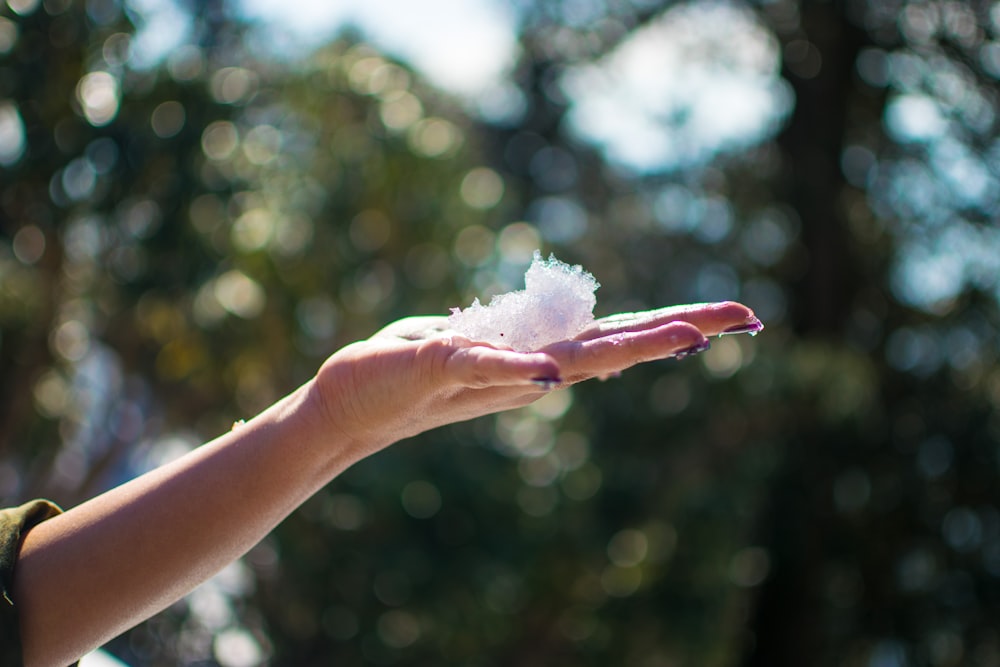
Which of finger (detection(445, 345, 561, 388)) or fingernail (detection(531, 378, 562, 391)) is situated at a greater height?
finger (detection(445, 345, 561, 388))

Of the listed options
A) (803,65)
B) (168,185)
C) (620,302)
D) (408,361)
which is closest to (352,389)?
(408,361)

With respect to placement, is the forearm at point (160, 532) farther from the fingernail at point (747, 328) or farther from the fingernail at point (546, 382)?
the fingernail at point (747, 328)

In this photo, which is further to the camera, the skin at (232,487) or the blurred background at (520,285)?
the blurred background at (520,285)

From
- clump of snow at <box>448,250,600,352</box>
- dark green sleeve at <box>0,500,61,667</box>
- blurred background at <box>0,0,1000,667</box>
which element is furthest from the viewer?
blurred background at <box>0,0,1000,667</box>

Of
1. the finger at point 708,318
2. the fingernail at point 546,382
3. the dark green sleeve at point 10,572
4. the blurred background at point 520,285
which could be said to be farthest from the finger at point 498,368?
the blurred background at point 520,285

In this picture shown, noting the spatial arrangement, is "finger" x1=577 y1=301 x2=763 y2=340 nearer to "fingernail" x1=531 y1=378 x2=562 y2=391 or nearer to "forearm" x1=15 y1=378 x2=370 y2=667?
"fingernail" x1=531 y1=378 x2=562 y2=391

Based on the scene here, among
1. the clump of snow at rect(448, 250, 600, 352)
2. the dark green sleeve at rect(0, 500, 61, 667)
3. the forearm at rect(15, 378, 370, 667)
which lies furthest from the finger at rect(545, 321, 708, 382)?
the dark green sleeve at rect(0, 500, 61, 667)

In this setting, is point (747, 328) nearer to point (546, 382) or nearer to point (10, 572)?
point (546, 382)
